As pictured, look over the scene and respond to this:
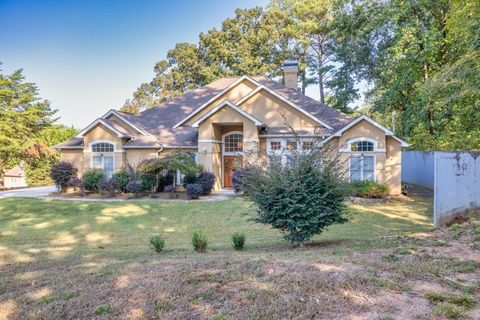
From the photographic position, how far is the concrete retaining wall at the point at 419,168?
2224 cm

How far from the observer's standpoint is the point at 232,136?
69.5 feet

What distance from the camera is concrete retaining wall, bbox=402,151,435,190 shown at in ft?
73.0

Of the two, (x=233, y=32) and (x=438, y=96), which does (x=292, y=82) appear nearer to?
(x=438, y=96)

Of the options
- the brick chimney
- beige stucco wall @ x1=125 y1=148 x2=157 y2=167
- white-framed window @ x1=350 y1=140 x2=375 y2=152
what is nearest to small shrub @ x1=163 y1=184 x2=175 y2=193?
beige stucco wall @ x1=125 y1=148 x2=157 y2=167

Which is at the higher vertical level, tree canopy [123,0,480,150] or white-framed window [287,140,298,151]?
tree canopy [123,0,480,150]

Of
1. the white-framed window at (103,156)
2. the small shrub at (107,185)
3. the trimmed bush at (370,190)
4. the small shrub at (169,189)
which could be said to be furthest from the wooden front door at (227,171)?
the trimmed bush at (370,190)

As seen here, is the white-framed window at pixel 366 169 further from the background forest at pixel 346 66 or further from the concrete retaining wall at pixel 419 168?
the concrete retaining wall at pixel 419 168

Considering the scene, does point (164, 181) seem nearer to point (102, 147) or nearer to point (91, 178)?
point (91, 178)

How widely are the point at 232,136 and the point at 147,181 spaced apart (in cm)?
590

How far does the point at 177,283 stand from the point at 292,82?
75.3 ft

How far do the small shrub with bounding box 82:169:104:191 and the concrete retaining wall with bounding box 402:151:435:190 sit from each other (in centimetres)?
1908

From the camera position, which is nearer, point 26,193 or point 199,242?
point 199,242

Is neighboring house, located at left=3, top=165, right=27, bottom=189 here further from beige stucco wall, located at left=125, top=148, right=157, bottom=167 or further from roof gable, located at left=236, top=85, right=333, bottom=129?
roof gable, located at left=236, top=85, right=333, bottom=129

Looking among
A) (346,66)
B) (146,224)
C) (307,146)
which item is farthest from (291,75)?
(307,146)
